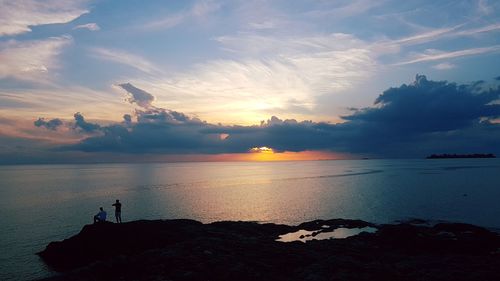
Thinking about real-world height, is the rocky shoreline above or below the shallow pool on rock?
above

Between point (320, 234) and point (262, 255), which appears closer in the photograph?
point (262, 255)

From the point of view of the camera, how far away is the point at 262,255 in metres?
35.4

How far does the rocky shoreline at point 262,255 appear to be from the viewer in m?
30.2

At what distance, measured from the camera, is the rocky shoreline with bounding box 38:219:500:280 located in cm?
3017

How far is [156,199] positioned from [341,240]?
234ft

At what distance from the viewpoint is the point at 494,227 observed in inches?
2343

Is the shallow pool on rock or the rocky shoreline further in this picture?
the shallow pool on rock

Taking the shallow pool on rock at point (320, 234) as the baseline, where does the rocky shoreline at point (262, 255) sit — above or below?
above

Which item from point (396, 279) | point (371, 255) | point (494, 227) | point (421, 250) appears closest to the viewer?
point (396, 279)

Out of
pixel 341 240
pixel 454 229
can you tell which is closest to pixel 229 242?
pixel 341 240

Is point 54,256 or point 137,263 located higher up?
point 137,263

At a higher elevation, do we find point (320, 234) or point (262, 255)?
point (262, 255)

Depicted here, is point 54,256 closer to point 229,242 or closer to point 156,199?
point 229,242

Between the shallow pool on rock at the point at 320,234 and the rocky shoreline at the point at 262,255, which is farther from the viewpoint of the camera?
the shallow pool on rock at the point at 320,234
